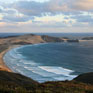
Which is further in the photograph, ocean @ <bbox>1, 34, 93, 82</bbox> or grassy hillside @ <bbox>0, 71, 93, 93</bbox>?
ocean @ <bbox>1, 34, 93, 82</bbox>

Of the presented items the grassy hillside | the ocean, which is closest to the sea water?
the ocean

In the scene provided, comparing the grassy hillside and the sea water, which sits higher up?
the grassy hillside

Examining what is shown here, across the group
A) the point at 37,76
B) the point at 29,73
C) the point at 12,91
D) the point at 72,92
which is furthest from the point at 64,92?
the point at 29,73

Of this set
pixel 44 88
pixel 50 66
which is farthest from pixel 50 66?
pixel 44 88

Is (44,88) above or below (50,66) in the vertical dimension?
above

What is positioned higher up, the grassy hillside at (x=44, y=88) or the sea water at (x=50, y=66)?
the grassy hillside at (x=44, y=88)

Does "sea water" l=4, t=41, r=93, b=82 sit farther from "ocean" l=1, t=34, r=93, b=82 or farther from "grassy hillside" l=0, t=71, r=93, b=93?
"grassy hillside" l=0, t=71, r=93, b=93

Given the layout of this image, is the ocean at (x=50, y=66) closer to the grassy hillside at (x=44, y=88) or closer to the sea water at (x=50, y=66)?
the sea water at (x=50, y=66)

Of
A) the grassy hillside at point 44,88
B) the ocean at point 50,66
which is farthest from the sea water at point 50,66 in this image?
the grassy hillside at point 44,88

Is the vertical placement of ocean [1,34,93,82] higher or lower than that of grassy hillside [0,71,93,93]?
lower

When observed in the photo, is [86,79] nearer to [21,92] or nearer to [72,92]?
[72,92]

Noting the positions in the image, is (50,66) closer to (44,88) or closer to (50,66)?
(50,66)
